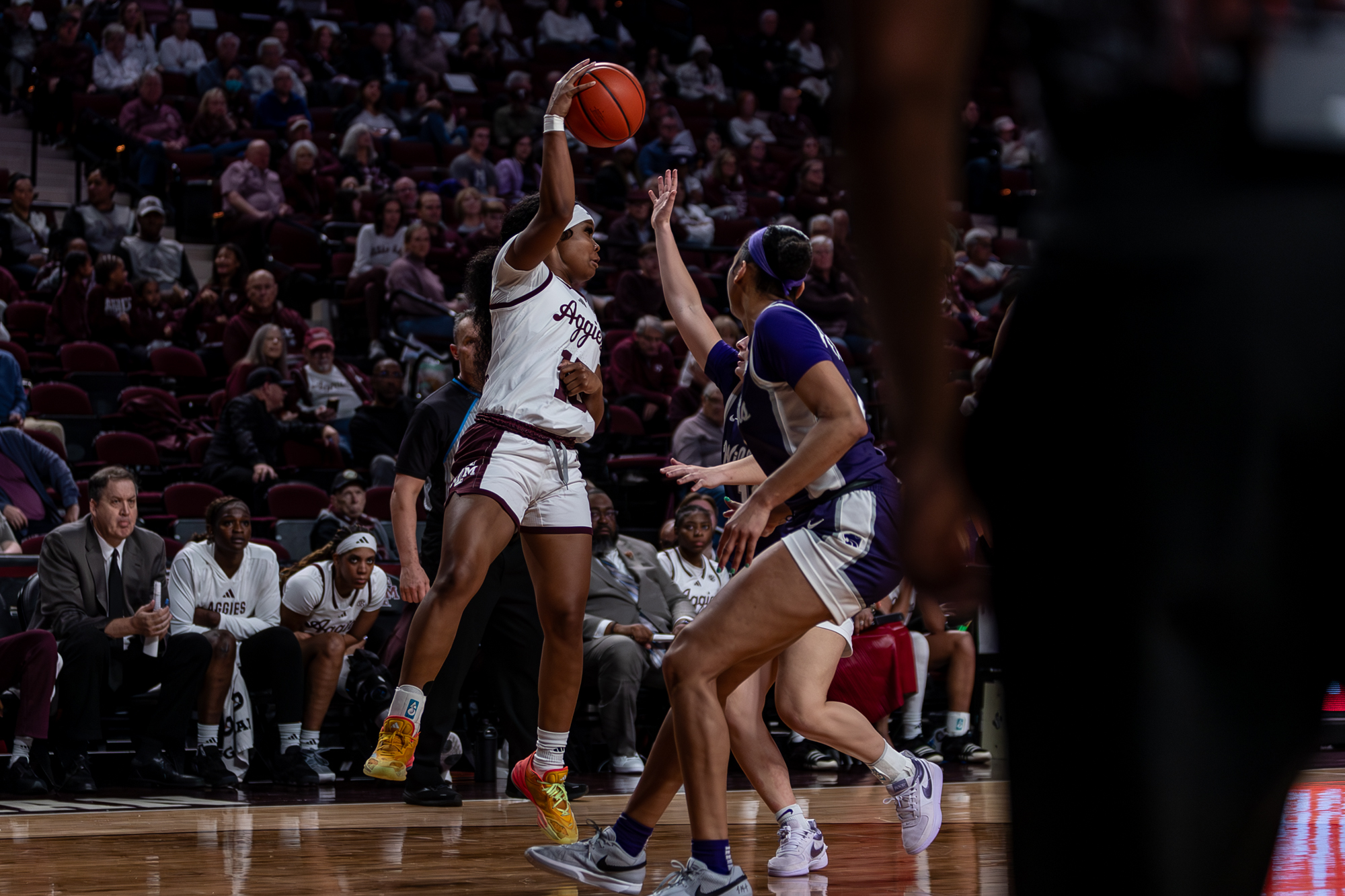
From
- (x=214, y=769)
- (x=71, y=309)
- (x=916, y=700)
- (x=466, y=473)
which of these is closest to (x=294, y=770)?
(x=214, y=769)

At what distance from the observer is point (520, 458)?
4426 mm

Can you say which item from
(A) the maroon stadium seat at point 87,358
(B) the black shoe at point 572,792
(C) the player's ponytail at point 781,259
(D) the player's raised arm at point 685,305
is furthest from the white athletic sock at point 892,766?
(A) the maroon stadium seat at point 87,358

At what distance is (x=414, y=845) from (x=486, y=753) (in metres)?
2.42

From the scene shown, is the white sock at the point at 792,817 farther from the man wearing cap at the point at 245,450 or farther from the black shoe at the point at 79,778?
the man wearing cap at the point at 245,450

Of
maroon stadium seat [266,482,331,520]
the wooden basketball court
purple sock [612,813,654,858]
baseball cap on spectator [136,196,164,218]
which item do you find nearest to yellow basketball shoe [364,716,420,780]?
the wooden basketball court

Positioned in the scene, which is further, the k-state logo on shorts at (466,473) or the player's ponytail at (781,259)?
the k-state logo on shorts at (466,473)

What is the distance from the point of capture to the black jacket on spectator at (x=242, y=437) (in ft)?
30.2

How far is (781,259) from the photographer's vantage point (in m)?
4.00

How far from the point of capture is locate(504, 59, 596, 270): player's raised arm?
4.15 m

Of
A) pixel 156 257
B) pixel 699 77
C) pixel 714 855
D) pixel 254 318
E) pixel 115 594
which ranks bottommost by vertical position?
pixel 714 855

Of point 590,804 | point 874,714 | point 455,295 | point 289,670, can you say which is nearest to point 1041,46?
point 590,804

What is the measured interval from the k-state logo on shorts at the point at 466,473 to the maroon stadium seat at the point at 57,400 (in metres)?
6.35

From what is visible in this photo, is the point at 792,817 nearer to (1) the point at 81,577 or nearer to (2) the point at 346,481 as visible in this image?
(1) the point at 81,577

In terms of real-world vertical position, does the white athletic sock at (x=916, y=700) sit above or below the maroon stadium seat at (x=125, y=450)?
below
